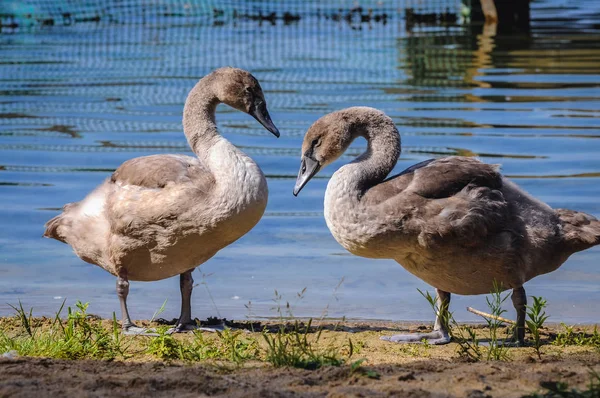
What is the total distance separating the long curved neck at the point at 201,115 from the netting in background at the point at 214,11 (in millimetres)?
20674

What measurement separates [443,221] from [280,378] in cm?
198

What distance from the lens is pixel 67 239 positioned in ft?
25.4

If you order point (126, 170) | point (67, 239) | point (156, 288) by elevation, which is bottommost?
point (156, 288)

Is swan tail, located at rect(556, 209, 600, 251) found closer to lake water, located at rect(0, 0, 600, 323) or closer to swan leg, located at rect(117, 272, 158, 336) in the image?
lake water, located at rect(0, 0, 600, 323)

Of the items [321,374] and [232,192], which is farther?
[232,192]

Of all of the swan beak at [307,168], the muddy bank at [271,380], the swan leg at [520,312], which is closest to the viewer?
the muddy bank at [271,380]

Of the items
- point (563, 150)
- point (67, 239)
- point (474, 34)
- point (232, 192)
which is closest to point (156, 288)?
point (67, 239)

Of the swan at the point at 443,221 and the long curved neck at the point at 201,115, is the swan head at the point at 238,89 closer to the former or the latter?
the long curved neck at the point at 201,115

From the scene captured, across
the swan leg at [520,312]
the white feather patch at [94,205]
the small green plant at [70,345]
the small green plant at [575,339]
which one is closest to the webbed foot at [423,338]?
the swan leg at [520,312]

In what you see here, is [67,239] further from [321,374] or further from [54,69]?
[54,69]

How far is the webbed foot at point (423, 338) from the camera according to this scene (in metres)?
6.84

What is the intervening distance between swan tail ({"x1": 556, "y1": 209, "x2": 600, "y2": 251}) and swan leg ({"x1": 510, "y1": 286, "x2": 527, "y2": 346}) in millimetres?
474

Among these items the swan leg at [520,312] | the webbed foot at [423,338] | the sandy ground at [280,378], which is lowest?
the webbed foot at [423,338]

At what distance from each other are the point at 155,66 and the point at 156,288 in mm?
12712
